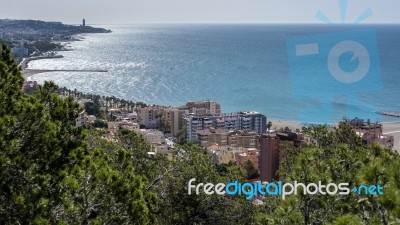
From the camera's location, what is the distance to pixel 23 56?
58.6m

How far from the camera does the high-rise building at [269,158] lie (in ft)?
49.8

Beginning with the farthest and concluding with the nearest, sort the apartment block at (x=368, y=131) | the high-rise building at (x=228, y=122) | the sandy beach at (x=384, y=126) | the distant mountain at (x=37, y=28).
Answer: the distant mountain at (x=37, y=28) < the high-rise building at (x=228, y=122) < the sandy beach at (x=384, y=126) < the apartment block at (x=368, y=131)

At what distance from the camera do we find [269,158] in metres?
15.4

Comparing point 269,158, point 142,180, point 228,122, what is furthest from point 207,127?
point 142,180

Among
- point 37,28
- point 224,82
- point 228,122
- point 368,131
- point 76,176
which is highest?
point 37,28

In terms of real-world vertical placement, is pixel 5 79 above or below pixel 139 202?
above

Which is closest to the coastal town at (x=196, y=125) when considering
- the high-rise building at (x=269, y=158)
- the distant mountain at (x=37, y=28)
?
the high-rise building at (x=269, y=158)

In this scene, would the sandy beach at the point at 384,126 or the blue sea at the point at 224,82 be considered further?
the blue sea at the point at 224,82

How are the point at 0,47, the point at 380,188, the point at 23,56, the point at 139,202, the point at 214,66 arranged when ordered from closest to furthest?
1. the point at 380,188
2. the point at 139,202
3. the point at 0,47
4. the point at 214,66
5. the point at 23,56

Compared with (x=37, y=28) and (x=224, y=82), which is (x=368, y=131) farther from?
(x=37, y=28)

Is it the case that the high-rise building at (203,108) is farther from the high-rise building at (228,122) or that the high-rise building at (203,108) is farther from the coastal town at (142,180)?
the coastal town at (142,180)

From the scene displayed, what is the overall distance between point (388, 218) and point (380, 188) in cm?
13

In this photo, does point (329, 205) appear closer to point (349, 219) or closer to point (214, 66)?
point (349, 219)

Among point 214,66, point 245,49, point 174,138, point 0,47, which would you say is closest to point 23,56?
point 214,66
